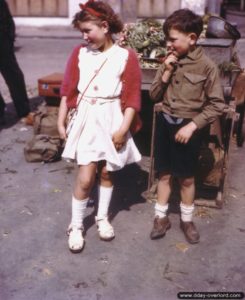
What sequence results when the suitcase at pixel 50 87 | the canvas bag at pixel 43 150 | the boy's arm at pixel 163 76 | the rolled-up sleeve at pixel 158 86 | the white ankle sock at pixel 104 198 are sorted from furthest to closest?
the suitcase at pixel 50 87
the canvas bag at pixel 43 150
the white ankle sock at pixel 104 198
the rolled-up sleeve at pixel 158 86
the boy's arm at pixel 163 76

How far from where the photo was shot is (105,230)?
12.6 feet

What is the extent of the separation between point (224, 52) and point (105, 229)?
6.75ft

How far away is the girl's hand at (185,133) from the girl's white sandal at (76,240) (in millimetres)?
1074

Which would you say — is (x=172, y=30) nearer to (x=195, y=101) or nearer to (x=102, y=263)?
(x=195, y=101)

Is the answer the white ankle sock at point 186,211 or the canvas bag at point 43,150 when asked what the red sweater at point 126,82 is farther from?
the canvas bag at point 43,150

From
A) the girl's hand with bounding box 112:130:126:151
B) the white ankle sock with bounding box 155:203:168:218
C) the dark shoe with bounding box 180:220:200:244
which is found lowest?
the dark shoe with bounding box 180:220:200:244

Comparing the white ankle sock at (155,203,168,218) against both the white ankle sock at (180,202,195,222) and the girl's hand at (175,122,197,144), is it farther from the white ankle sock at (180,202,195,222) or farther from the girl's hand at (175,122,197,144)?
the girl's hand at (175,122,197,144)

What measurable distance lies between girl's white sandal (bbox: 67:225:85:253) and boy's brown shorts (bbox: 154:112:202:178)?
82cm

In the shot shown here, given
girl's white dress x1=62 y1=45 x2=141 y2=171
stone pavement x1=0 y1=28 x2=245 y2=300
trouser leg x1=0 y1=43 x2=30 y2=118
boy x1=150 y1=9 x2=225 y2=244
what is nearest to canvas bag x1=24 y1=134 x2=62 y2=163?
stone pavement x1=0 y1=28 x2=245 y2=300

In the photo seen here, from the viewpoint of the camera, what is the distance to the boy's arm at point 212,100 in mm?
3393

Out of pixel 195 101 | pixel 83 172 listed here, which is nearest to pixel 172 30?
pixel 195 101

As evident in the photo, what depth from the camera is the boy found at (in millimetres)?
3357

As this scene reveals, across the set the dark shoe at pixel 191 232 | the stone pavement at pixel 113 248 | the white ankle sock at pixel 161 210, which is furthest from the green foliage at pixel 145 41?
the dark shoe at pixel 191 232

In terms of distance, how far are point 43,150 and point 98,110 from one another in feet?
6.21
